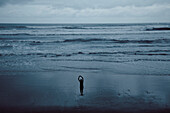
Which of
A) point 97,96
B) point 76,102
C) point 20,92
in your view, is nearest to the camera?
point 76,102

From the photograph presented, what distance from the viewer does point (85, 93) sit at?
572 centimetres

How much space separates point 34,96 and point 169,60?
930cm

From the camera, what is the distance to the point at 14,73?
8.22m

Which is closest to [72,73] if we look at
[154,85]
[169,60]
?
[154,85]

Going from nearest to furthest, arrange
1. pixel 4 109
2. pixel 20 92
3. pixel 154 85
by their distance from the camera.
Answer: pixel 4 109, pixel 20 92, pixel 154 85

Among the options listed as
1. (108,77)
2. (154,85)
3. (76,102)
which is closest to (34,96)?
(76,102)

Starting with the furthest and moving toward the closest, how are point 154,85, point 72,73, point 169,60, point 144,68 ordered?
1. point 169,60
2. point 144,68
3. point 72,73
4. point 154,85

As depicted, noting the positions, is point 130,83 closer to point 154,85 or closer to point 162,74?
point 154,85

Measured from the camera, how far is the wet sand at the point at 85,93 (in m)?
4.81

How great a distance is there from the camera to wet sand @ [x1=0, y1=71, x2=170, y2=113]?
481 cm

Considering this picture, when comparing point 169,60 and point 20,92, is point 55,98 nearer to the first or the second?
point 20,92

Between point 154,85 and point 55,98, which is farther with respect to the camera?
point 154,85

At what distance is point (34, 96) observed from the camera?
5.54 meters

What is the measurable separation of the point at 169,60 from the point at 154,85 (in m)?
5.43
